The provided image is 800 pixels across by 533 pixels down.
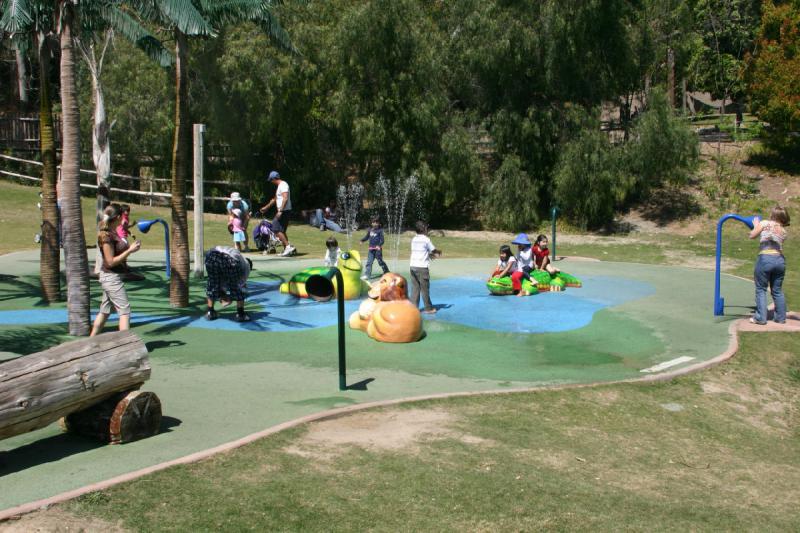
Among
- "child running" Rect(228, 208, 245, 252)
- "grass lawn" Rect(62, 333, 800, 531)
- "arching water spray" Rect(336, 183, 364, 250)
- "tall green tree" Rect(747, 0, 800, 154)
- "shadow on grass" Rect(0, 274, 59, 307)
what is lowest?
"grass lawn" Rect(62, 333, 800, 531)

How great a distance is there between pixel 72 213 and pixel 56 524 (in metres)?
7.10

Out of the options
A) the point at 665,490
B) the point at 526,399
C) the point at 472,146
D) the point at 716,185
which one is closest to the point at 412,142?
the point at 472,146

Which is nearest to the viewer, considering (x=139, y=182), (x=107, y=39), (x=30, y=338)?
(x=30, y=338)

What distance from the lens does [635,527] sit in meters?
6.36

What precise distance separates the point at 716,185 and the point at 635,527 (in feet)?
94.3

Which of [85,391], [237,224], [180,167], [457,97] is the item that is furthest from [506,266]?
[457,97]

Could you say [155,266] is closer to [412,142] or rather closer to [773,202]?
[412,142]

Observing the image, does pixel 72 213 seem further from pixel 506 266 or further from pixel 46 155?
pixel 506 266

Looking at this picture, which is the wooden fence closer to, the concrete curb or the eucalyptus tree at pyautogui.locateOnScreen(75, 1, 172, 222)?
the eucalyptus tree at pyautogui.locateOnScreen(75, 1, 172, 222)

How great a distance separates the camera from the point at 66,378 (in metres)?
6.98

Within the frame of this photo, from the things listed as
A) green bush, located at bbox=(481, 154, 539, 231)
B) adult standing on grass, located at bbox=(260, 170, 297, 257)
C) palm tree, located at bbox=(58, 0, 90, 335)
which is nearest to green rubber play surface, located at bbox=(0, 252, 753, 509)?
palm tree, located at bbox=(58, 0, 90, 335)

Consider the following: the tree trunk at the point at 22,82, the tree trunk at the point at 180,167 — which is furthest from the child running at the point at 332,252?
the tree trunk at the point at 22,82

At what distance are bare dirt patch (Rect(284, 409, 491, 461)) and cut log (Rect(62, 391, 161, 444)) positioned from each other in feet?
4.25

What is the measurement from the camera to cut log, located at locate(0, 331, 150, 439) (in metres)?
6.59
